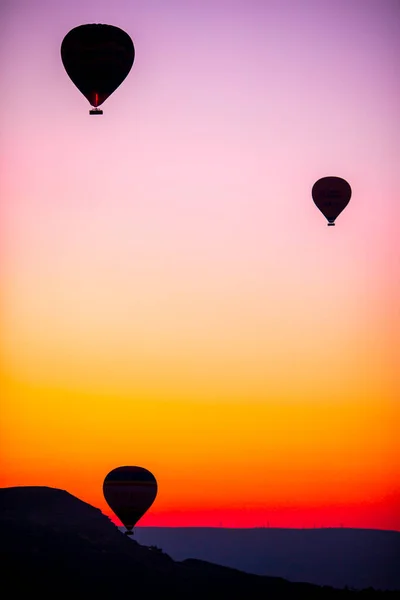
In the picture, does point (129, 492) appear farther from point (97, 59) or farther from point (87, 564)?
point (87, 564)

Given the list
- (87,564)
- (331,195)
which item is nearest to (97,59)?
(331,195)

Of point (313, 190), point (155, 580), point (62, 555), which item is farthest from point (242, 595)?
point (313, 190)

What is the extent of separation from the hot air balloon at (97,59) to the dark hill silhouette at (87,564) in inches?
2035

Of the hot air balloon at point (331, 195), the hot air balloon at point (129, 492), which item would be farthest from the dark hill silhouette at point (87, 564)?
the hot air balloon at point (331, 195)

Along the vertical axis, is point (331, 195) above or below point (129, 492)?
above

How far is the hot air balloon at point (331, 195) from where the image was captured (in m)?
60.2

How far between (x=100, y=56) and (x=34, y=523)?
74.1 m

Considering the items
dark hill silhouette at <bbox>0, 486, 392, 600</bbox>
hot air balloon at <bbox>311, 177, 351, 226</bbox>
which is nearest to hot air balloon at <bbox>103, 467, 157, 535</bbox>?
hot air balloon at <bbox>311, 177, 351, 226</bbox>

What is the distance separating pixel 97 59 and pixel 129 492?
90.1ft

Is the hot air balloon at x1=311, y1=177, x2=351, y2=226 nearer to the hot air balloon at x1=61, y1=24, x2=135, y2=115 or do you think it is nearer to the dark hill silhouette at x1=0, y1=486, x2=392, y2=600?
the hot air balloon at x1=61, y1=24, x2=135, y2=115

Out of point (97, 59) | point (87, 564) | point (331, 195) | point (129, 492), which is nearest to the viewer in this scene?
point (97, 59)

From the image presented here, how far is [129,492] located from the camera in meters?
69.7

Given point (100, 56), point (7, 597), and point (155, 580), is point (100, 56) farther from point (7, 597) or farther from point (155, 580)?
point (155, 580)

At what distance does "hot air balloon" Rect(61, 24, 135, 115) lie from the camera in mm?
52219
